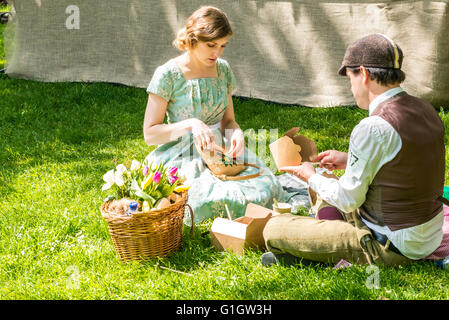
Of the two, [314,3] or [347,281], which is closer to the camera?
[347,281]

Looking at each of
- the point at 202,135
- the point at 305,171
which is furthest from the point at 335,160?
the point at 202,135

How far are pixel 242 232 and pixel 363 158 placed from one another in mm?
954

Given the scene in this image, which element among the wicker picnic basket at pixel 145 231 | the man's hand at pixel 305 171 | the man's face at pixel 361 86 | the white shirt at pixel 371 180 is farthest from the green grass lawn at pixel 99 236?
the man's face at pixel 361 86

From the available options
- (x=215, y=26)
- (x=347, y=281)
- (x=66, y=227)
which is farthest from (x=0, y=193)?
(x=347, y=281)

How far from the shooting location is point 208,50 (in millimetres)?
3781

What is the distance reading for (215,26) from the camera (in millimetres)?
3656

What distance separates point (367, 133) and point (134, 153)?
127 inches

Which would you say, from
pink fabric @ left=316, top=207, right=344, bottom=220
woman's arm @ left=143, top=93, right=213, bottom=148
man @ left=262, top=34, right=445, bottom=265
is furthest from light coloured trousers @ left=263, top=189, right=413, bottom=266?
woman's arm @ left=143, top=93, right=213, bottom=148

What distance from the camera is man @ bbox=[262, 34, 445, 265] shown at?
8.81 ft

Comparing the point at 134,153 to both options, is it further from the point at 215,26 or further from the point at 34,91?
the point at 34,91

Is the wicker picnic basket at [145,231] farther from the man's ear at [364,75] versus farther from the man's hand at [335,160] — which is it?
the man's ear at [364,75]

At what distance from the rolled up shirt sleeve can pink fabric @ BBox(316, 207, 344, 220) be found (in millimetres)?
334

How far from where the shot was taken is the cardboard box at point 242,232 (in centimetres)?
332

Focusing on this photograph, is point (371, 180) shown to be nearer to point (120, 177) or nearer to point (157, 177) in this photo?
point (157, 177)
